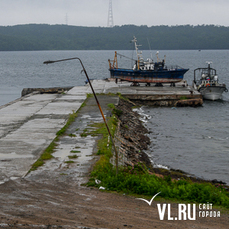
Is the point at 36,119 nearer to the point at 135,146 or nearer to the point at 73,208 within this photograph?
the point at 135,146

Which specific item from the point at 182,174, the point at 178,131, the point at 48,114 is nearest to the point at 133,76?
the point at 178,131

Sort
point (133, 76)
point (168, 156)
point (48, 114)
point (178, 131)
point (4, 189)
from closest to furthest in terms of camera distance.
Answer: point (4, 189), point (168, 156), point (48, 114), point (178, 131), point (133, 76)

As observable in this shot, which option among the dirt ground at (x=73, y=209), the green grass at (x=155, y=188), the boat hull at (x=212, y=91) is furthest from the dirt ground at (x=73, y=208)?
the boat hull at (x=212, y=91)

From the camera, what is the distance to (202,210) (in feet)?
35.4

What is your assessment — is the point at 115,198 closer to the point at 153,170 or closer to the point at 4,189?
the point at 4,189

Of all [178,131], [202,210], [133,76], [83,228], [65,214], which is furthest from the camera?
[133,76]

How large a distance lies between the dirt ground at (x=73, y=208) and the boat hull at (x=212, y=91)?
33.8 metres

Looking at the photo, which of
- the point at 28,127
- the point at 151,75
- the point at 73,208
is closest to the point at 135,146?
the point at 28,127

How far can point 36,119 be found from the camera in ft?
79.2

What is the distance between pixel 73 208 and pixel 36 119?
14391 mm

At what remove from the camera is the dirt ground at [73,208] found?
9625 mm

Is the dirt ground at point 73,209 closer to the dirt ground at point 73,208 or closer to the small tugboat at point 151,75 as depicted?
the dirt ground at point 73,208

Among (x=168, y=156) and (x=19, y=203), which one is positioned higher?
(x=19, y=203)

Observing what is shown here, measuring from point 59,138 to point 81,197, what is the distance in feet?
25.9
